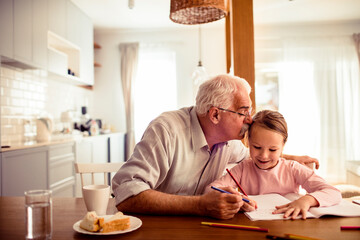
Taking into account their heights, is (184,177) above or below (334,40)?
below

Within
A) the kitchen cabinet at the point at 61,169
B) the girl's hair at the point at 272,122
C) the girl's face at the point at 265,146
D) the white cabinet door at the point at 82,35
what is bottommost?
the kitchen cabinet at the point at 61,169

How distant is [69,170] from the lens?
3.73 metres

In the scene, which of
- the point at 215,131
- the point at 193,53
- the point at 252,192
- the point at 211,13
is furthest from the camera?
the point at 193,53

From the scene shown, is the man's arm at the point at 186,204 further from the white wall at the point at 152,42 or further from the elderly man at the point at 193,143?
the white wall at the point at 152,42

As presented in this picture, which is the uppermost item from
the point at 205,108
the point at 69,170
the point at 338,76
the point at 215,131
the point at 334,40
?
the point at 334,40

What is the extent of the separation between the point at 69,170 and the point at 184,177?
8.51ft

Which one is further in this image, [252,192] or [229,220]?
[252,192]

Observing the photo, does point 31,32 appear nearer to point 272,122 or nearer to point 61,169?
point 61,169

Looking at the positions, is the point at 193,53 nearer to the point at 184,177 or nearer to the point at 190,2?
the point at 190,2

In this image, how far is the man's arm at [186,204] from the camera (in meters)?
1.03

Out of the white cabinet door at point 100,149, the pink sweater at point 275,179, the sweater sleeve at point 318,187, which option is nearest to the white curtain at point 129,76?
the white cabinet door at point 100,149

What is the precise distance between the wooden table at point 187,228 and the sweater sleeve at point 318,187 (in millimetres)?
120

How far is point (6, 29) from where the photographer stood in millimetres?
2891

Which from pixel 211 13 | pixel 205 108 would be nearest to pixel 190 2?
pixel 211 13
